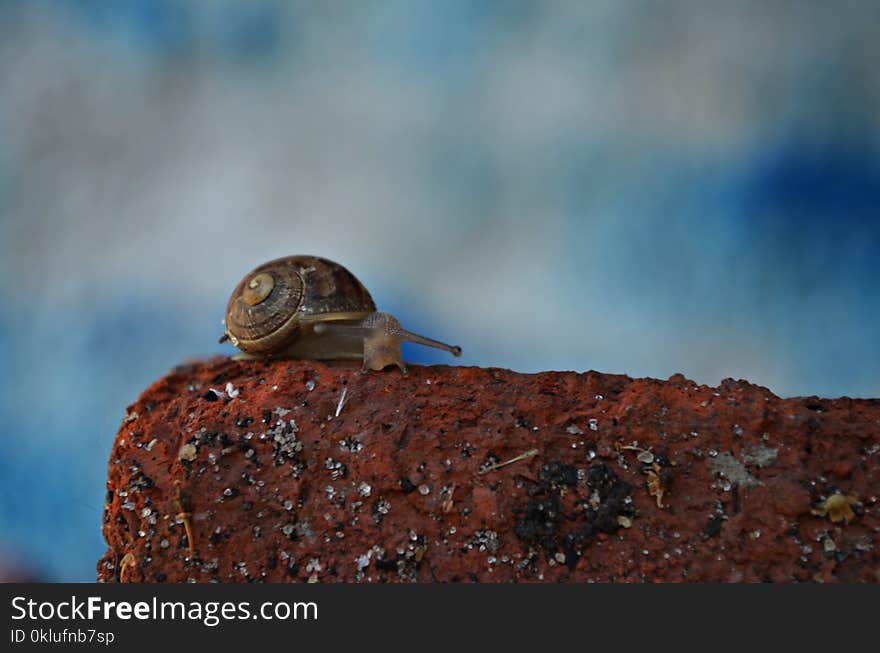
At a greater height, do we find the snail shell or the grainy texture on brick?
the snail shell

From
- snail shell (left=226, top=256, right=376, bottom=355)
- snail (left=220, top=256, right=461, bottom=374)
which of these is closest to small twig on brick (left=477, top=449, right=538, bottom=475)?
snail (left=220, top=256, right=461, bottom=374)

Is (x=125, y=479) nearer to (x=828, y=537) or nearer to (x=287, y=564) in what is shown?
(x=287, y=564)

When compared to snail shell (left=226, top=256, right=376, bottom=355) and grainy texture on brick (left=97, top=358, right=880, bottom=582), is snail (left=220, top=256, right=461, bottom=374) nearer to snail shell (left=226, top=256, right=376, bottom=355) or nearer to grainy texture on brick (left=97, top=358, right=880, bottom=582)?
snail shell (left=226, top=256, right=376, bottom=355)

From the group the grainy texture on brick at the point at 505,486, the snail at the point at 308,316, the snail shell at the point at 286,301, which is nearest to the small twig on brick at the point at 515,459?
the grainy texture on brick at the point at 505,486

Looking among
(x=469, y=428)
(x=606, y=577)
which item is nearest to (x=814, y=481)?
(x=606, y=577)

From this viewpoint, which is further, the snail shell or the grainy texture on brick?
the snail shell

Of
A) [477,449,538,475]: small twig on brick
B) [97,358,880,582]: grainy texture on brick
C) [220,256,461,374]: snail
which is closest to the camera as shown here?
[97,358,880,582]: grainy texture on brick
